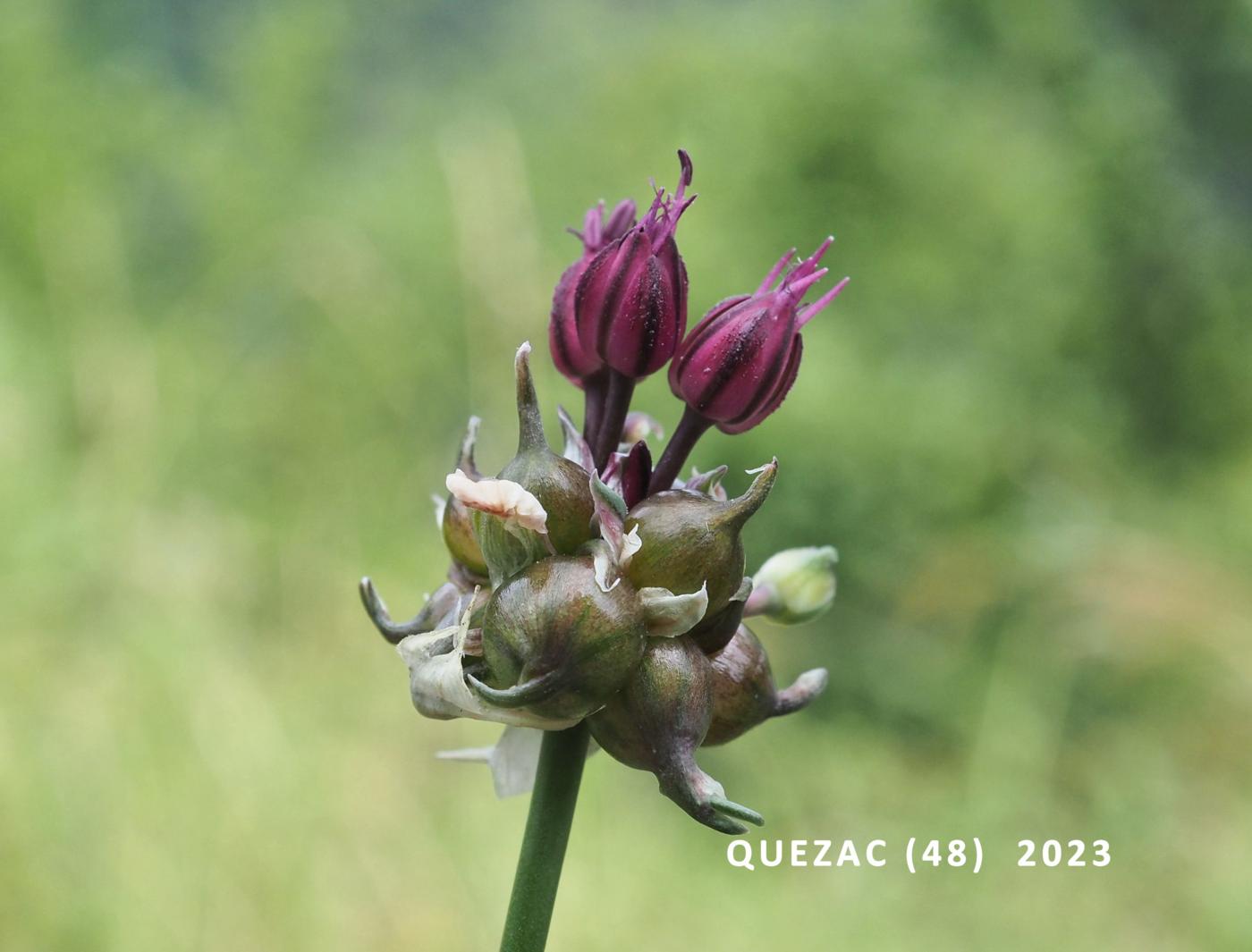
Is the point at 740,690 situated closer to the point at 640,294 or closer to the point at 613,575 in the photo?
the point at 613,575

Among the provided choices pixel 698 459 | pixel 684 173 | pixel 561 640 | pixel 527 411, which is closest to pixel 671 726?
pixel 561 640

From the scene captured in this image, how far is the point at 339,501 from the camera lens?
14.0 ft

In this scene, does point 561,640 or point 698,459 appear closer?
point 561,640

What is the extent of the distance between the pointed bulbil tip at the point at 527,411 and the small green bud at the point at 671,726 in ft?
0.38

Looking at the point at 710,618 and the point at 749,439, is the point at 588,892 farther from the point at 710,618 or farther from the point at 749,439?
the point at 710,618

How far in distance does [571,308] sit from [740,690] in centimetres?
Answer: 24

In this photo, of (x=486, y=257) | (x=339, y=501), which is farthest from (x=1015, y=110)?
(x=339, y=501)

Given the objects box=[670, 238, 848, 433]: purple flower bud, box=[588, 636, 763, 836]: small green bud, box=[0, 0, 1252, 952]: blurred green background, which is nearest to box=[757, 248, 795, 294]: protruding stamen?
box=[670, 238, 848, 433]: purple flower bud

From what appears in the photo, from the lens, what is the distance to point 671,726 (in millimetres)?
568

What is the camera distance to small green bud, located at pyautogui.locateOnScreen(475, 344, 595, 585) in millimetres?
601

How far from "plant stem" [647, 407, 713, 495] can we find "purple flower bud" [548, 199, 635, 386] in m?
0.06

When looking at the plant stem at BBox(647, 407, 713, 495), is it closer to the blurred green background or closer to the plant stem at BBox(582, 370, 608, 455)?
the plant stem at BBox(582, 370, 608, 455)

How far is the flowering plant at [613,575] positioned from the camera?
57 cm

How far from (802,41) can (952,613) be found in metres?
2.02
